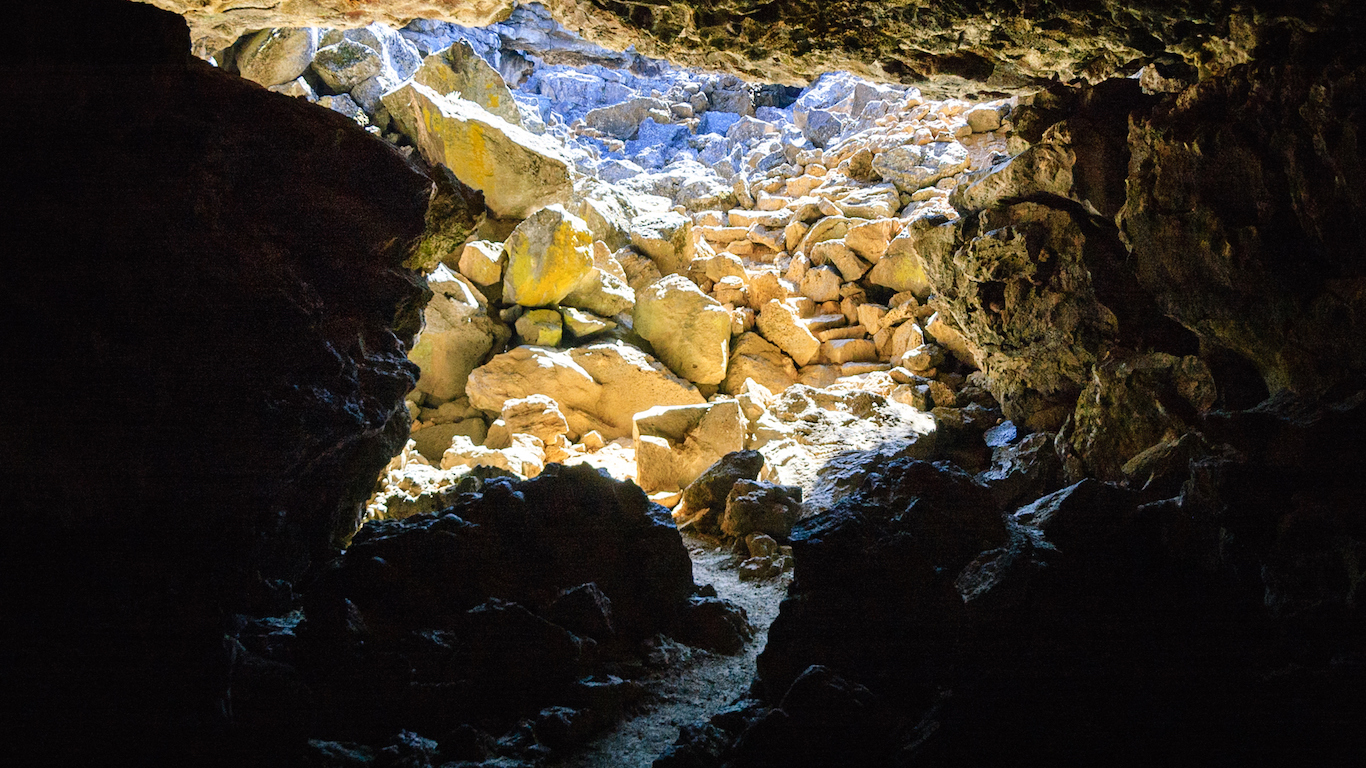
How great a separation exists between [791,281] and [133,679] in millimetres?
16373

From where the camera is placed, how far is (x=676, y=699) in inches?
194

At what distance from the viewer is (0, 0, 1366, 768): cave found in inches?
138

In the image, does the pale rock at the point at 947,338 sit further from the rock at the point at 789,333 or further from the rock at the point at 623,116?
the rock at the point at 623,116

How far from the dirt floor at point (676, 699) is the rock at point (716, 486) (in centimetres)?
253

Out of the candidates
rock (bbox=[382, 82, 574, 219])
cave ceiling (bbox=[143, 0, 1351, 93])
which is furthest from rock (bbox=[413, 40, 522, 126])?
cave ceiling (bbox=[143, 0, 1351, 93])

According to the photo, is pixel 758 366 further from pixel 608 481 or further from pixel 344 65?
pixel 344 65

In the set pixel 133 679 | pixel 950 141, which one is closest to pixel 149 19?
pixel 133 679

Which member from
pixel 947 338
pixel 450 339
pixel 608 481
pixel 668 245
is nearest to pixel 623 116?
pixel 668 245

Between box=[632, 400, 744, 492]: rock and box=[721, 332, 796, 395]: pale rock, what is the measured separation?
4.02 metres

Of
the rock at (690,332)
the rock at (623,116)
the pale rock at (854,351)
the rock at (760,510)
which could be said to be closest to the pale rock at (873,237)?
the pale rock at (854,351)

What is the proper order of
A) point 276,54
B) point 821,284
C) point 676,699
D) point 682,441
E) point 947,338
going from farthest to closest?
1. point 821,284
2. point 276,54
3. point 947,338
4. point 682,441
5. point 676,699

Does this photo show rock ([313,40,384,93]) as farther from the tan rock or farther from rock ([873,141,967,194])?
rock ([873,141,967,194])

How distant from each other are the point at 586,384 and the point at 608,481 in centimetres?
860

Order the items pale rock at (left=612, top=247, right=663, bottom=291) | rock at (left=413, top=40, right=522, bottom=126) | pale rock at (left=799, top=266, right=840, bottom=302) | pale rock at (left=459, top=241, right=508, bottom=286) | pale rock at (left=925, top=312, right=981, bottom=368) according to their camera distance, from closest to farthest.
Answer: pale rock at (left=925, top=312, right=981, bottom=368) → pale rock at (left=459, top=241, right=508, bottom=286) → rock at (left=413, top=40, right=522, bottom=126) → pale rock at (left=799, top=266, right=840, bottom=302) → pale rock at (left=612, top=247, right=663, bottom=291)
